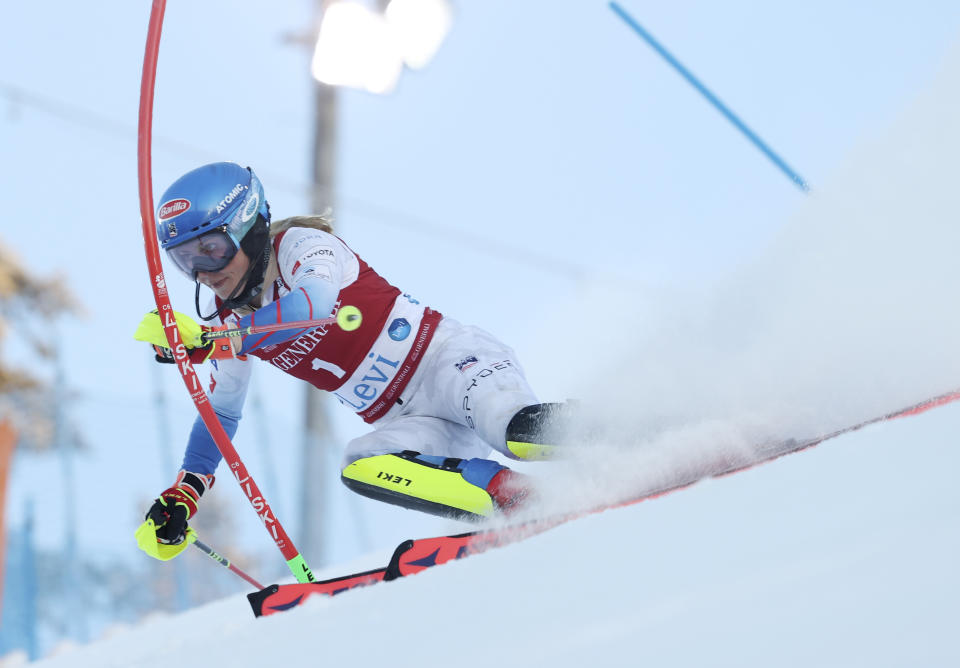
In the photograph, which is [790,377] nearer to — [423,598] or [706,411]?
[706,411]

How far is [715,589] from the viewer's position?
3.17 ft

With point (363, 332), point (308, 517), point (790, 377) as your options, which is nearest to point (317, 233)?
point (363, 332)

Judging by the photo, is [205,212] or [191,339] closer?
[191,339]

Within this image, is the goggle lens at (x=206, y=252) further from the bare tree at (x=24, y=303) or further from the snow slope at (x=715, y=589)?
the bare tree at (x=24, y=303)

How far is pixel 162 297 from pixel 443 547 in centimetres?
93

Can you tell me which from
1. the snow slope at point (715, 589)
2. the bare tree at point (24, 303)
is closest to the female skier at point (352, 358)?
the snow slope at point (715, 589)

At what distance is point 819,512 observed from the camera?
1.13 meters

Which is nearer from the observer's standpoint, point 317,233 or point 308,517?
point 317,233

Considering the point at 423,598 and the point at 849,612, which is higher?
the point at 423,598

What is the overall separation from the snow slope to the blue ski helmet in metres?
1.17

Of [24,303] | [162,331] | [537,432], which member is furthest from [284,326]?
[24,303]

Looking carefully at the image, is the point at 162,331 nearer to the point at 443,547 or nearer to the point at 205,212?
the point at 205,212

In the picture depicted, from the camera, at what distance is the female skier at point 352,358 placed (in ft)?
7.39

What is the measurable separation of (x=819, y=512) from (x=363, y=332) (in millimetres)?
1653
